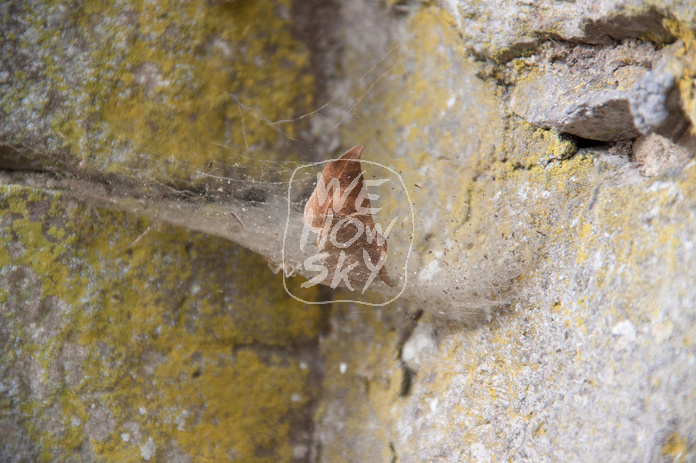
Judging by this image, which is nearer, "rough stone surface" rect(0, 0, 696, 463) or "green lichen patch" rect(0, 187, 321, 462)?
"rough stone surface" rect(0, 0, 696, 463)

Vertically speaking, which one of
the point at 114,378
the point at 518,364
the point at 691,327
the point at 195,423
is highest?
the point at 691,327

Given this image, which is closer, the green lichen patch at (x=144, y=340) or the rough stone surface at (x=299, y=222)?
the rough stone surface at (x=299, y=222)

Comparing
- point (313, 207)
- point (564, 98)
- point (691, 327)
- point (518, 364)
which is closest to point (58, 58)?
point (313, 207)

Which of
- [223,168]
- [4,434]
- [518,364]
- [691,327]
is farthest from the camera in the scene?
[223,168]

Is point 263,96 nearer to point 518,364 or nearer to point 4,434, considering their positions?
point 518,364

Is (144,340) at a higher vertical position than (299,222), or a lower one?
lower

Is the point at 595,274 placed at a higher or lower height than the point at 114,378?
higher

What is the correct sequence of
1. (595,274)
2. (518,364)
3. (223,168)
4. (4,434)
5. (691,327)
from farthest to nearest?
(223,168), (4,434), (518,364), (595,274), (691,327)

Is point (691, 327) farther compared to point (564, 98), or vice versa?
point (564, 98)
